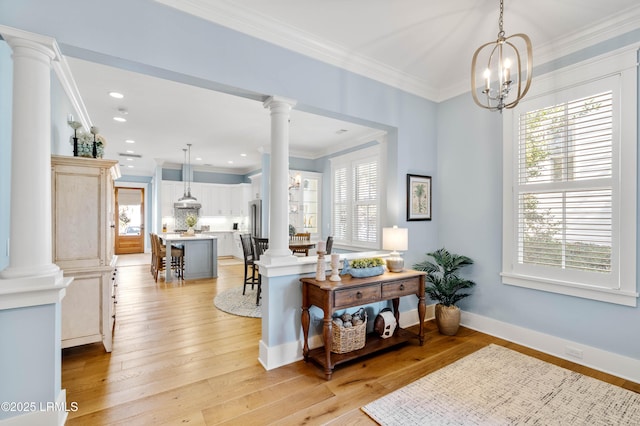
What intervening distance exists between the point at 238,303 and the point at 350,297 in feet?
8.35

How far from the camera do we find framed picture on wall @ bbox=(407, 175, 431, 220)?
3707mm

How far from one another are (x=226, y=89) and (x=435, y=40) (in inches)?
80.5

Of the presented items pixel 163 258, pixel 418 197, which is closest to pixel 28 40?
pixel 418 197

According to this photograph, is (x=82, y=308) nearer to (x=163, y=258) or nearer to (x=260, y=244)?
(x=260, y=244)

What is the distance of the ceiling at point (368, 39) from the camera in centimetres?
242

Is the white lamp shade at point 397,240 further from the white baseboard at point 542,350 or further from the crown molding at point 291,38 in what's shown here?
the crown molding at point 291,38

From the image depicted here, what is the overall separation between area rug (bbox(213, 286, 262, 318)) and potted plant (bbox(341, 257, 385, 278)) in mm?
1708

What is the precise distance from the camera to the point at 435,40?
2889mm

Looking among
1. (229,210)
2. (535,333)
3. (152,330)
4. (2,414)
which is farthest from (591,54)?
(229,210)

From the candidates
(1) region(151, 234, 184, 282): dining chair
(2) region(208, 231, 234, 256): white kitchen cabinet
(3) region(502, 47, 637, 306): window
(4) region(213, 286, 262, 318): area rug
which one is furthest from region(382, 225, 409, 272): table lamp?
(2) region(208, 231, 234, 256): white kitchen cabinet

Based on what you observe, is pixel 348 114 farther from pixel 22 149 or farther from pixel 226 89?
pixel 22 149

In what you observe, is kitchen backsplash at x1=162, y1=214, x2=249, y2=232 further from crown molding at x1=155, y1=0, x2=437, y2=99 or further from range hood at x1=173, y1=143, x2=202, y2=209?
crown molding at x1=155, y1=0, x2=437, y2=99

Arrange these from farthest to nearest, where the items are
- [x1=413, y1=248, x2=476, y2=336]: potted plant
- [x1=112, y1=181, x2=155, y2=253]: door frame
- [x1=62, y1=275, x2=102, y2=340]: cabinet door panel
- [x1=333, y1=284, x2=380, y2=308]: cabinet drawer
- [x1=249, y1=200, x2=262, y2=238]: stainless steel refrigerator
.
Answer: [x1=112, y1=181, x2=155, y2=253]: door frame
[x1=249, y1=200, x2=262, y2=238]: stainless steel refrigerator
[x1=413, y1=248, x2=476, y2=336]: potted plant
[x1=62, y1=275, x2=102, y2=340]: cabinet door panel
[x1=333, y1=284, x2=380, y2=308]: cabinet drawer

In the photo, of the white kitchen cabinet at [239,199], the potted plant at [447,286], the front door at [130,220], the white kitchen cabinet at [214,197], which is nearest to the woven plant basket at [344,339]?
the potted plant at [447,286]
